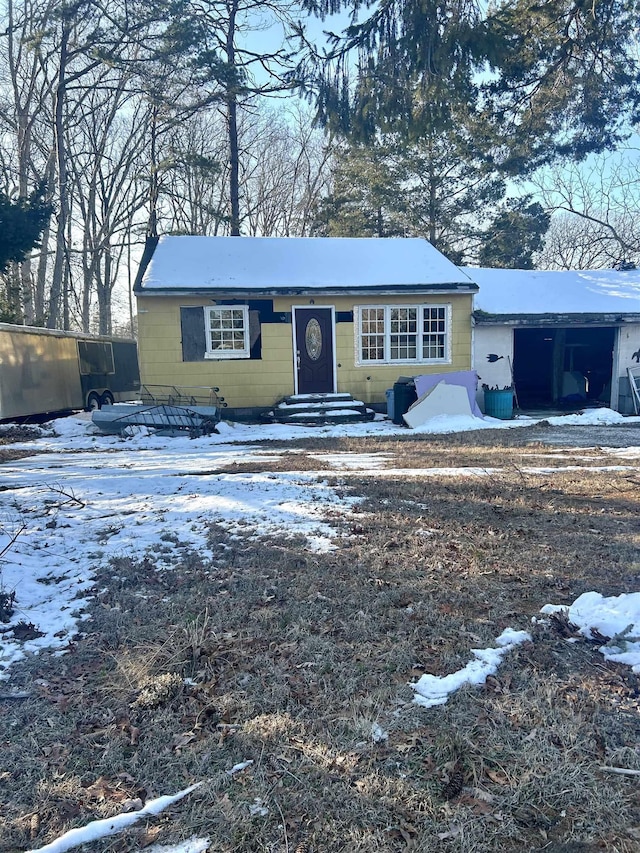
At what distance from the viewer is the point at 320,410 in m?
12.6

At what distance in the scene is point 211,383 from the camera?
42.2 feet

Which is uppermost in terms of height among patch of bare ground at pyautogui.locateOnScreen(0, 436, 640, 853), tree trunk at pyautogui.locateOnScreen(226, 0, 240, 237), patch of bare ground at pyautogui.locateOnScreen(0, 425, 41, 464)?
tree trunk at pyautogui.locateOnScreen(226, 0, 240, 237)

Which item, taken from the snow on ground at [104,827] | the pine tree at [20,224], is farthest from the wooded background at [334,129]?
the snow on ground at [104,827]

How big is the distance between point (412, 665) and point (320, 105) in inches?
336

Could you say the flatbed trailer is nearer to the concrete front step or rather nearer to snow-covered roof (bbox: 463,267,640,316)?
the concrete front step

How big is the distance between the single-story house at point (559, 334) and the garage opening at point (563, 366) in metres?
0.03

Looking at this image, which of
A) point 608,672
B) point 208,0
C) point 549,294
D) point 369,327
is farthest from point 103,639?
point 208,0

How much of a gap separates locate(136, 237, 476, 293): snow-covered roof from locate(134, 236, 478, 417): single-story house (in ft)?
0.13

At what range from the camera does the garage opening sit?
16781 mm

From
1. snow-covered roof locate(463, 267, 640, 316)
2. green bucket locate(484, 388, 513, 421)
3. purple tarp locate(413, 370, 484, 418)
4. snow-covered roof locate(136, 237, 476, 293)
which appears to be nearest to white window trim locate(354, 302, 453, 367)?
snow-covered roof locate(136, 237, 476, 293)

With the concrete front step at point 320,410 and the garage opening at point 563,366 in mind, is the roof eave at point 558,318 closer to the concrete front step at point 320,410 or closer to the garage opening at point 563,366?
the garage opening at point 563,366

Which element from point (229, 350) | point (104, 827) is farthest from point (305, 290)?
point (104, 827)

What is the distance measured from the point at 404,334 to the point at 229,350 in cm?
450

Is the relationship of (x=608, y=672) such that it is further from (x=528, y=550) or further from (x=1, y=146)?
(x=1, y=146)
